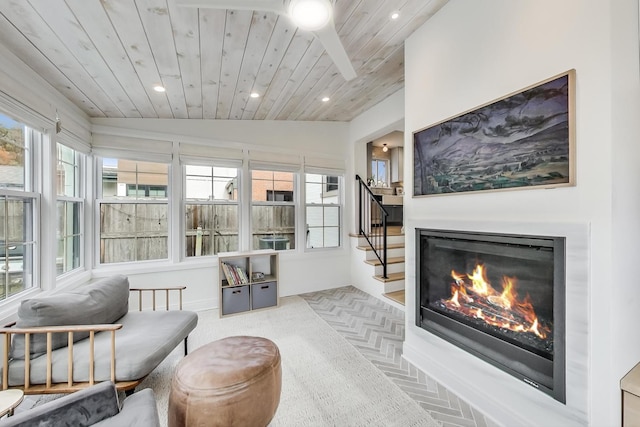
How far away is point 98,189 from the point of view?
343cm

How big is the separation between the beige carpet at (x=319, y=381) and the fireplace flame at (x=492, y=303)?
0.79m

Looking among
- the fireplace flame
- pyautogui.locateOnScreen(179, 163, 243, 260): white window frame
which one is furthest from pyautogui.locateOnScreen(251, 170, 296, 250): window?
the fireplace flame

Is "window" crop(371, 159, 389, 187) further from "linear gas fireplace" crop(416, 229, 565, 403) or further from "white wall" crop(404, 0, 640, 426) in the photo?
"white wall" crop(404, 0, 640, 426)

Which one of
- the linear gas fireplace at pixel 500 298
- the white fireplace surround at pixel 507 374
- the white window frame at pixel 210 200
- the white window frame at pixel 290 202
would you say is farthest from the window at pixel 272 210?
the linear gas fireplace at pixel 500 298

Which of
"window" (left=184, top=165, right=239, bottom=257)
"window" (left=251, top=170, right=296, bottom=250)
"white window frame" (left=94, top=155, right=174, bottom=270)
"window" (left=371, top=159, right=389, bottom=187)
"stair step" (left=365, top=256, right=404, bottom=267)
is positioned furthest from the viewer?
"window" (left=371, top=159, right=389, bottom=187)

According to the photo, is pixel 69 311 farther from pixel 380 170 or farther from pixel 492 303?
pixel 380 170

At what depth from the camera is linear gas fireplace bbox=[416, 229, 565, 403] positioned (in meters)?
1.52

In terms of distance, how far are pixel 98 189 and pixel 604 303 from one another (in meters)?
Answer: 4.77

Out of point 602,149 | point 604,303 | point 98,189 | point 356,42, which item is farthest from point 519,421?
point 98,189

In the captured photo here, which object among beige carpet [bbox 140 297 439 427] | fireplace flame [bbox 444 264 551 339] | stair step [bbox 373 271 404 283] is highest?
fireplace flame [bbox 444 264 551 339]

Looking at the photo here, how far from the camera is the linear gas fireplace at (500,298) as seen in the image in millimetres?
1522

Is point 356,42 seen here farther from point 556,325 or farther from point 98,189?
point 98,189

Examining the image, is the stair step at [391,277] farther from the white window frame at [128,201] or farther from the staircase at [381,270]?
the white window frame at [128,201]

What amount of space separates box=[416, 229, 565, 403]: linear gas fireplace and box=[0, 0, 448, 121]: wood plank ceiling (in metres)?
1.81
